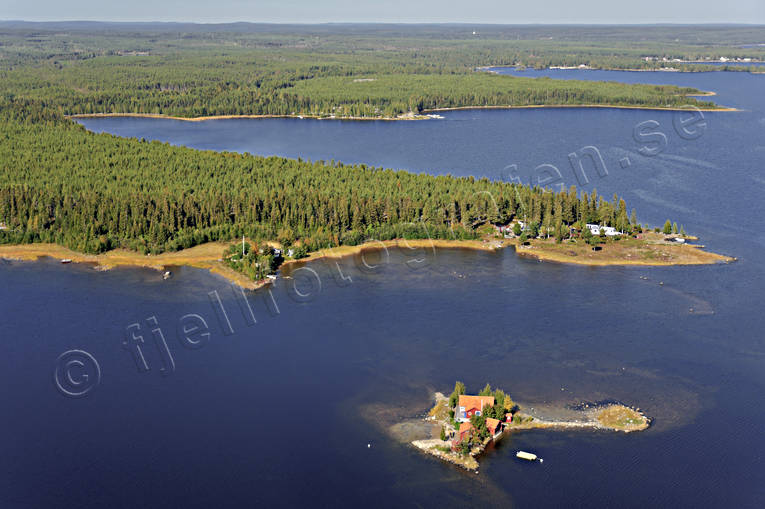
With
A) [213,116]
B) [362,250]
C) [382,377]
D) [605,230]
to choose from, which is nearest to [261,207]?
[362,250]

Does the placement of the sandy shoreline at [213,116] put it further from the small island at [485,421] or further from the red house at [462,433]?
the red house at [462,433]

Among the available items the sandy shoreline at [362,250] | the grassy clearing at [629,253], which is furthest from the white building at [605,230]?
the sandy shoreline at [362,250]

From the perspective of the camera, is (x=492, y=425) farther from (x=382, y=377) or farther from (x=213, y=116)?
(x=213, y=116)

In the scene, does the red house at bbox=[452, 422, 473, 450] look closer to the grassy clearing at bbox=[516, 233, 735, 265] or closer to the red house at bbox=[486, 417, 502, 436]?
the red house at bbox=[486, 417, 502, 436]

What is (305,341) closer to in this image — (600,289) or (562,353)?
(562,353)

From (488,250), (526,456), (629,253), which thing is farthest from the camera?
(488,250)
